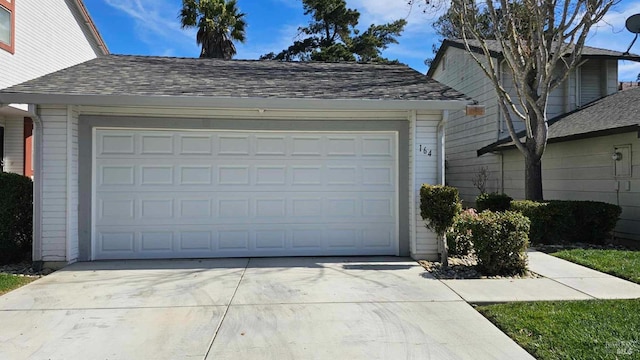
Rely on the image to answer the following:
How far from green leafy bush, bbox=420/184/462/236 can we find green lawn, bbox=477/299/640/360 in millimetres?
2015

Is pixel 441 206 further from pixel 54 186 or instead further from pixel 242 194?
pixel 54 186

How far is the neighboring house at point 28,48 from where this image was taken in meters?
A: 10.9

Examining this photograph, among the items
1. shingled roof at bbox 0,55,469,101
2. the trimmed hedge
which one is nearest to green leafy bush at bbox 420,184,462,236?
shingled roof at bbox 0,55,469,101

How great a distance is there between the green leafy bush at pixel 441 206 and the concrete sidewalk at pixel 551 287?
101 cm

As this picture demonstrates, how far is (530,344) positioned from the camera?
4.02 metres

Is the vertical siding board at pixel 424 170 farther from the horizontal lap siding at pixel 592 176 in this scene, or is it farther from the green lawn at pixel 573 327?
the horizontal lap siding at pixel 592 176

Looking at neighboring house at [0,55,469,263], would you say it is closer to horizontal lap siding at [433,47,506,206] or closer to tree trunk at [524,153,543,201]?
tree trunk at [524,153,543,201]

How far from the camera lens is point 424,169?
25.2 ft

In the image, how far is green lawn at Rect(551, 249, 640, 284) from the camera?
6.56 meters

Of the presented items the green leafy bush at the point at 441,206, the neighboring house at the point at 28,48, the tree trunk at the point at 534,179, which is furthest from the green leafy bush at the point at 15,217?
the tree trunk at the point at 534,179

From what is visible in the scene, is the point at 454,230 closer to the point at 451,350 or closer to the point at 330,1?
the point at 451,350

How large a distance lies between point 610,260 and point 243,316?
6234mm

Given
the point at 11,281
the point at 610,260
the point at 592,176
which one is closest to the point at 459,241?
the point at 610,260

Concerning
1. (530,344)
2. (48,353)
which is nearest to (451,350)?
(530,344)
